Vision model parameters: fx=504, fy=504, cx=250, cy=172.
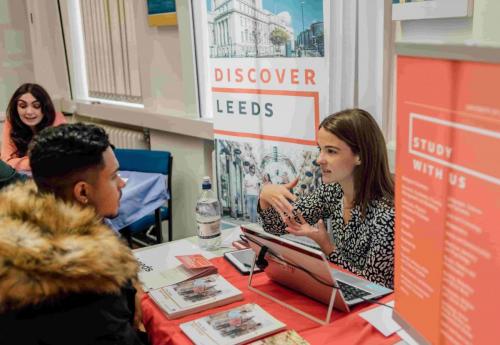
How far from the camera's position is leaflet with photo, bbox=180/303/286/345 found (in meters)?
1.24

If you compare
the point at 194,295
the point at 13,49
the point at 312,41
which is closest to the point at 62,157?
the point at 194,295

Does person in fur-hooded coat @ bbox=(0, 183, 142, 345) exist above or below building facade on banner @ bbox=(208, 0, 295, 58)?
below

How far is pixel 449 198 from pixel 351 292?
0.93 m

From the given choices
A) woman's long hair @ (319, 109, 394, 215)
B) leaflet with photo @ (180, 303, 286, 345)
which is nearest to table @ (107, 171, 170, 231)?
woman's long hair @ (319, 109, 394, 215)

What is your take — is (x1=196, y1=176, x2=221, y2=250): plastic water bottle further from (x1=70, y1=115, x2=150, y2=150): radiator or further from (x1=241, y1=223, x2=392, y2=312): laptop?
(x1=70, y1=115, x2=150, y2=150): radiator

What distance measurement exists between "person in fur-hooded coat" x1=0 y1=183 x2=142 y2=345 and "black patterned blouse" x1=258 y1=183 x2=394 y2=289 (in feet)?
3.01

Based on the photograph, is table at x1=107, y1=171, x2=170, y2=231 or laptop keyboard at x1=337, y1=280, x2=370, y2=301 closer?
laptop keyboard at x1=337, y1=280, x2=370, y2=301

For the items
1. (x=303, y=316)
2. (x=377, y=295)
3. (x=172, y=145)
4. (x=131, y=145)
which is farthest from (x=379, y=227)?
(x=131, y=145)

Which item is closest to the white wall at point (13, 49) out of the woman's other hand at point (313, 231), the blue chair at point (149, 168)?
the blue chair at point (149, 168)

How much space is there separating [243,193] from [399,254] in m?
1.99

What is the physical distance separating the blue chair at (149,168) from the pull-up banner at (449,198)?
103 inches

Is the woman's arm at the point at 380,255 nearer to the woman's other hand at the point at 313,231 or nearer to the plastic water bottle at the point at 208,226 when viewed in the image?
the woman's other hand at the point at 313,231

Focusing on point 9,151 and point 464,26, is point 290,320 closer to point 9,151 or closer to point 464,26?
point 464,26

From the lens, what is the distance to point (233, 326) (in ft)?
4.26
